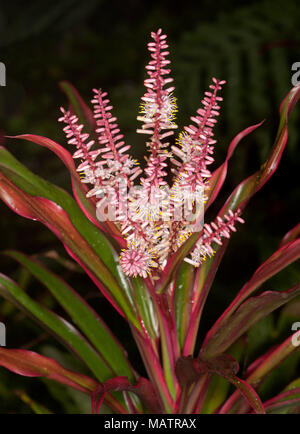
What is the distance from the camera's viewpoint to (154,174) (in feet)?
1.18

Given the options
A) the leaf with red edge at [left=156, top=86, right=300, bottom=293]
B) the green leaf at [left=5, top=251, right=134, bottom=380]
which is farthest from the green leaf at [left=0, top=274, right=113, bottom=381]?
the leaf with red edge at [left=156, top=86, right=300, bottom=293]

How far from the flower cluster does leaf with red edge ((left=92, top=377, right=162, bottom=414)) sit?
0.36 feet

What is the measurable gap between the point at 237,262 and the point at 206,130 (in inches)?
21.5

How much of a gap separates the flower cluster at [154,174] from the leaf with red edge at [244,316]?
0.06 meters

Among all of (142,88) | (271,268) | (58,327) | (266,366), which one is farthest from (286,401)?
(142,88)

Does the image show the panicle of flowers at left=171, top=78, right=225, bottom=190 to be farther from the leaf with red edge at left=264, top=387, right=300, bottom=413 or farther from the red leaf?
the leaf with red edge at left=264, top=387, right=300, bottom=413

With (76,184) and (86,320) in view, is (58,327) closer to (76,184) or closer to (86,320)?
(86,320)

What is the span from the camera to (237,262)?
0.87 metres

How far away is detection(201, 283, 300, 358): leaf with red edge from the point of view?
0.39 m

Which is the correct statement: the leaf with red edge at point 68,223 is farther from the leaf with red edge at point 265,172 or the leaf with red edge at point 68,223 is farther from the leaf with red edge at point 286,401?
the leaf with red edge at point 286,401

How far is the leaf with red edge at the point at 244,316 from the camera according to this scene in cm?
39

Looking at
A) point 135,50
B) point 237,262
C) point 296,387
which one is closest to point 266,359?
point 296,387

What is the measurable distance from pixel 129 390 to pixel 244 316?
0.14m

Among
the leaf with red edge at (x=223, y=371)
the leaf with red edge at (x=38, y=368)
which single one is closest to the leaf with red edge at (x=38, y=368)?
the leaf with red edge at (x=38, y=368)
